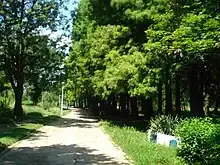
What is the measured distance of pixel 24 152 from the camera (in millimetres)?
17922

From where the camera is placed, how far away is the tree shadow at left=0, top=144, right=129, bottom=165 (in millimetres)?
15180

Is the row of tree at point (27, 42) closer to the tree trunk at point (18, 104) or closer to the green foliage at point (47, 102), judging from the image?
the tree trunk at point (18, 104)

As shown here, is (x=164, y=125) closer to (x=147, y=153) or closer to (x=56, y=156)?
(x=147, y=153)

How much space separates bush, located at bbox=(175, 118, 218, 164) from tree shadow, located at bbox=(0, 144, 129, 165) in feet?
8.09

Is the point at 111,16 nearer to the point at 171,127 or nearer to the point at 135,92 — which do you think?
the point at 135,92

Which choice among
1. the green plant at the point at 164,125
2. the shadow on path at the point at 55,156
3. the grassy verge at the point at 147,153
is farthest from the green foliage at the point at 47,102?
the shadow on path at the point at 55,156

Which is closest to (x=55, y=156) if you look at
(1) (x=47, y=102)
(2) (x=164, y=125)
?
(2) (x=164, y=125)

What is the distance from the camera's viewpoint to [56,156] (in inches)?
659

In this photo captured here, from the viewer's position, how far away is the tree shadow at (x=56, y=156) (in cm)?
1518

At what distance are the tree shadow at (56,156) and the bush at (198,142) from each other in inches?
97.1

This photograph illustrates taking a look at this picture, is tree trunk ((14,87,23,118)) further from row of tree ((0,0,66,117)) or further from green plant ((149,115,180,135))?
green plant ((149,115,180,135))

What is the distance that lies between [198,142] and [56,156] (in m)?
6.14

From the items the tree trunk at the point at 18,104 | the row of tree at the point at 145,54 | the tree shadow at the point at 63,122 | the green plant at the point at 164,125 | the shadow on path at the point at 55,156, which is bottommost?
the shadow on path at the point at 55,156

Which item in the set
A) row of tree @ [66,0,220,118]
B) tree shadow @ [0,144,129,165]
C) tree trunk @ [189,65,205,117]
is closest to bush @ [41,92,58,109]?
row of tree @ [66,0,220,118]
